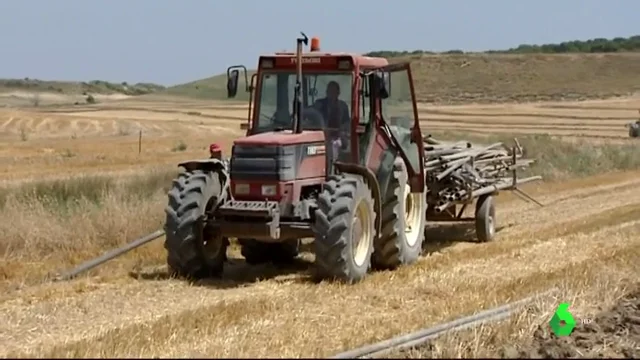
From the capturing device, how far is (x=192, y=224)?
10953mm

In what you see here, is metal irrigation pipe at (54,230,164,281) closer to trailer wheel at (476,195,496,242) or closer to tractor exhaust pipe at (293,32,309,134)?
tractor exhaust pipe at (293,32,309,134)

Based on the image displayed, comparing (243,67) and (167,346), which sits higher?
(243,67)

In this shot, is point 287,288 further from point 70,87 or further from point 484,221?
point 70,87

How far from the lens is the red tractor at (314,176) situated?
35.3 feet

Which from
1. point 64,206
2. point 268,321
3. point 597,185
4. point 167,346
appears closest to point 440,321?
point 268,321

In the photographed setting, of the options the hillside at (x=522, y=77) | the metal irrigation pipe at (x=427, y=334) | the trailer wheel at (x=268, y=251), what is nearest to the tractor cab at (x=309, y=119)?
the trailer wheel at (x=268, y=251)

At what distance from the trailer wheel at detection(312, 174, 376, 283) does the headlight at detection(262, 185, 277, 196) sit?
19.7 inches

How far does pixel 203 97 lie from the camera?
10544 cm

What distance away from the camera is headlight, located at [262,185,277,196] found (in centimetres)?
1095

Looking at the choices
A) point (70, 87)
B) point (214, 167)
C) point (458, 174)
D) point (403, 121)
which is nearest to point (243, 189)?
point (214, 167)

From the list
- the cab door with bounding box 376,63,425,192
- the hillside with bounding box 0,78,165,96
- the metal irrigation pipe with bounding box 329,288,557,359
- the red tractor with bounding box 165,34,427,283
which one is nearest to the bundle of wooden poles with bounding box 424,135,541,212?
the cab door with bounding box 376,63,425,192

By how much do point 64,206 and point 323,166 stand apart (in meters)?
5.31

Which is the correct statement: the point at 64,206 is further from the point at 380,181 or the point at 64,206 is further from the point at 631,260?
Answer: the point at 631,260

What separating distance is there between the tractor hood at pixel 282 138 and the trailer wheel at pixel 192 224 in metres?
0.56
